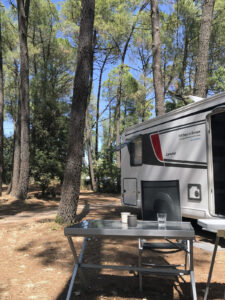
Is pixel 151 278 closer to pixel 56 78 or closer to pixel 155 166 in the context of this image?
pixel 155 166

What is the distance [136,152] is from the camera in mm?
6684

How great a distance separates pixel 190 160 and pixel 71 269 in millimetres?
2694

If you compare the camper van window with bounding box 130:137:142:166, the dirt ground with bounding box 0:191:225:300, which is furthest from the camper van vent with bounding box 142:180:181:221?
the camper van window with bounding box 130:137:142:166

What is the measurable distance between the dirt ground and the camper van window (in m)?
2.18

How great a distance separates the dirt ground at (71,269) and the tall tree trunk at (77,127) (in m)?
0.45

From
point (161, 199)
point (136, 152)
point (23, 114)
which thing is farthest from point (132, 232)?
point (23, 114)

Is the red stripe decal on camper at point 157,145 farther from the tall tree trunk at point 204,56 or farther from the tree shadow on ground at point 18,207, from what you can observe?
the tree shadow on ground at point 18,207

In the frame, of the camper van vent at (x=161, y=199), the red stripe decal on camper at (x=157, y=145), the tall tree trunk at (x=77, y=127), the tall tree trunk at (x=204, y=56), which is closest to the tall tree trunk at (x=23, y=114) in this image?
the tall tree trunk at (x=77, y=127)

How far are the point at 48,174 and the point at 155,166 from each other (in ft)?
20.7

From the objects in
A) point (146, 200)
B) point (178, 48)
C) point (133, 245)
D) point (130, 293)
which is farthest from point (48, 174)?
point (178, 48)

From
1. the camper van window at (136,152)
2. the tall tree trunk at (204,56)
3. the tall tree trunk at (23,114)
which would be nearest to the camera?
the camper van window at (136,152)

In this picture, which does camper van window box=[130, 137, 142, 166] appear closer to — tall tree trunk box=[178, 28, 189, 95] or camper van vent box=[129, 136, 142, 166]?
camper van vent box=[129, 136, 142, 166]

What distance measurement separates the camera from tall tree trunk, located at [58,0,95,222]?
5.11 meters

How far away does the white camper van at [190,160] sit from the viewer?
3480 mm
